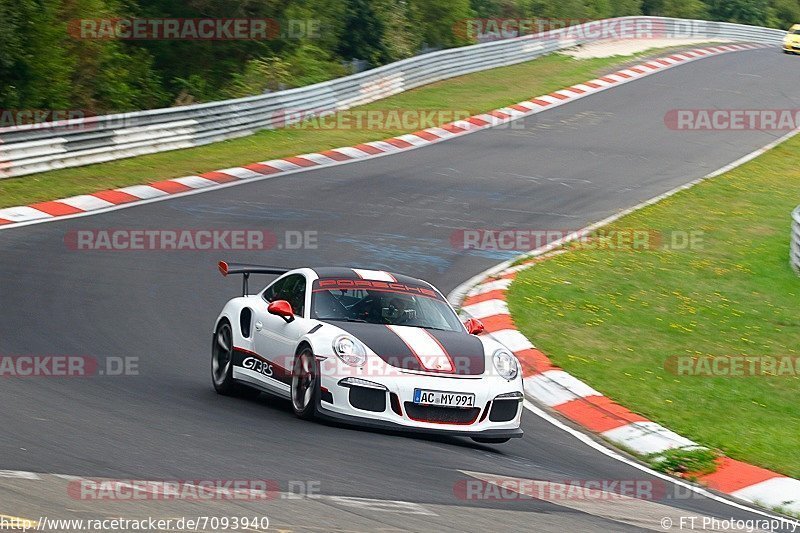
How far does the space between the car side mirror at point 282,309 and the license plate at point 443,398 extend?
1414 millimetres

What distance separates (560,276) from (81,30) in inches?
539

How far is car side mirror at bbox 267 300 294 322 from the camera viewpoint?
32.9ft

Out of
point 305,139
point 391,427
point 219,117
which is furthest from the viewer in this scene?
point 305,139

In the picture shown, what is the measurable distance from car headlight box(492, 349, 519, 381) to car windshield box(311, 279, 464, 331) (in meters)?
0.67

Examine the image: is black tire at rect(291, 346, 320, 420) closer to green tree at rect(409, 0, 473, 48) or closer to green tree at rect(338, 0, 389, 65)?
green tree at rect(338, 0, 389, 65)

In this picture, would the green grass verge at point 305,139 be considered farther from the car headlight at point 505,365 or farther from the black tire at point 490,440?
the black tire at point 490,440

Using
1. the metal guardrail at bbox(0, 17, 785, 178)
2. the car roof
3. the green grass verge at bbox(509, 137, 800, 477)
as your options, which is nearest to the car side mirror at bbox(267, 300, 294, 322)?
the car roof

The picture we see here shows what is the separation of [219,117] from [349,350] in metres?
16.8

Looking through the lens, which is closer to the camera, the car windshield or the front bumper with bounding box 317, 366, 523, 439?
the front bumper with bounding box 317, 366, 523, 439

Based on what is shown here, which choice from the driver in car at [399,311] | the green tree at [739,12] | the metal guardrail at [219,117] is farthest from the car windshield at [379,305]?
the green tree at [739,12]

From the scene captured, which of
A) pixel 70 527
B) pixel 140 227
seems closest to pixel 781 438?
pixel 70 527

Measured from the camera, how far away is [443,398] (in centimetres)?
926

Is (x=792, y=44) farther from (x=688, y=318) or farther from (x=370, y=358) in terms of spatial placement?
(x=370, y=358)

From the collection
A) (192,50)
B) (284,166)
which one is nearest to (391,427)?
(284,166)
